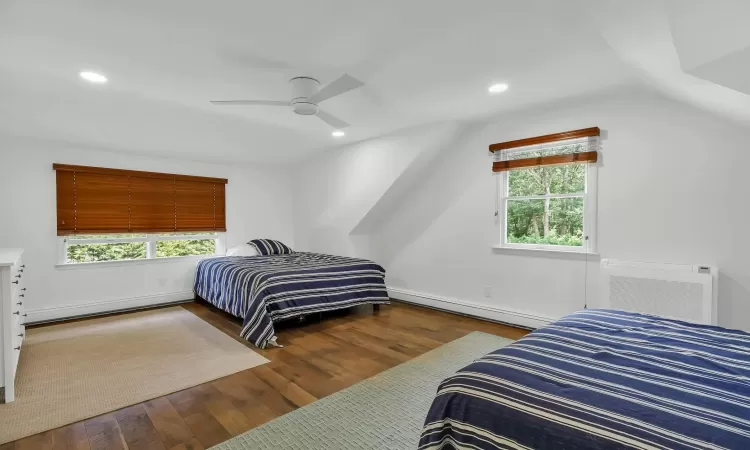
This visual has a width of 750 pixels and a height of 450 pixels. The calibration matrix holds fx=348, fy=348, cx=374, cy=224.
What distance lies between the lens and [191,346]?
10.5 ft

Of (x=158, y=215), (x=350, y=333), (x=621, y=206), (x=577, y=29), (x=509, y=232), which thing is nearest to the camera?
(x=577, y=29)

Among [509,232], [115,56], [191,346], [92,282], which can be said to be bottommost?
[191,346]

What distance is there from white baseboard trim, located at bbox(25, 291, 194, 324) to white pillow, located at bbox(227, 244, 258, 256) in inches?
31.3

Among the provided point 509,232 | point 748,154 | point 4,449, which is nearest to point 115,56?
point 4,449

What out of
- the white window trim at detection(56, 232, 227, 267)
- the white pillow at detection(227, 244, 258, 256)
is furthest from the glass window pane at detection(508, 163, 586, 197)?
the white window trim at detection(56, 232, 227, 267)

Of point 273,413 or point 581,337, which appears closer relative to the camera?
point 581,337

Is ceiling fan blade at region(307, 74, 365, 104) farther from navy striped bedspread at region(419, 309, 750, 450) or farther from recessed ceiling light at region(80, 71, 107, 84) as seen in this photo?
navy striped bedspread at region(419, 309, 750, 450)

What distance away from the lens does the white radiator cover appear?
103 inches

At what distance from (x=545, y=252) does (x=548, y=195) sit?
0.59 m

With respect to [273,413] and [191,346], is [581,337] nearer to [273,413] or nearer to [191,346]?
[273,413]

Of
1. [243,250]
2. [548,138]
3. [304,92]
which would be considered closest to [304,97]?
[304,92]

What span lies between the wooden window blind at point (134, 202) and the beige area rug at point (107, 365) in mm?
1218

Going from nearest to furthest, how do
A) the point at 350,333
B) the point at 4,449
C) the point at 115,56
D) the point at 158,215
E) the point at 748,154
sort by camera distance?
the point at 4,449
the point at 115,56
the point at 748,154
the point at 350,333
the point at 158,215

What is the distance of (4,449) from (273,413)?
1.29 meters
